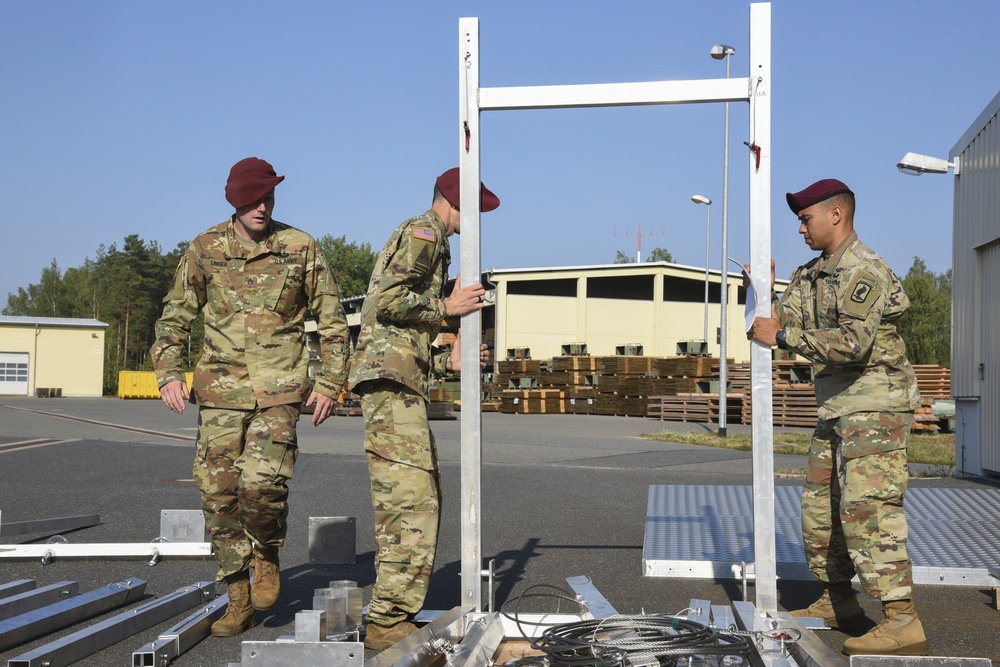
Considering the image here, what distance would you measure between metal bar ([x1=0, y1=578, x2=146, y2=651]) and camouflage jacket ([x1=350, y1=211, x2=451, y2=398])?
5.78ft

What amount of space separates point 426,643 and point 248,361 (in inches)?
70.8

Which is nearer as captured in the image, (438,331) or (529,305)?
(438,331)

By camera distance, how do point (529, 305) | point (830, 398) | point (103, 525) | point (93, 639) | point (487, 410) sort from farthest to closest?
point (529, 305)
point (487, 410)
point (103, 525)
point (830, 398)
point (93, 639)

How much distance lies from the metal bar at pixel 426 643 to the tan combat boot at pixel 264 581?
3.49 feet

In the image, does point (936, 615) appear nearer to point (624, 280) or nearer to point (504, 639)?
point (504, 639)

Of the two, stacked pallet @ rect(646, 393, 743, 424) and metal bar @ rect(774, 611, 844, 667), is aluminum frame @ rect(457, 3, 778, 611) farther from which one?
stacked pallet @ rect(646, 393, 743, 424)

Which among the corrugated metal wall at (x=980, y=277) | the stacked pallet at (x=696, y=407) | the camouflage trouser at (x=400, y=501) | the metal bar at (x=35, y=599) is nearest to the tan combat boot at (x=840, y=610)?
the camouflage trouser at (x=400, y=501)

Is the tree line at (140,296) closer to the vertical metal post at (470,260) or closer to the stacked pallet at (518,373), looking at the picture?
the stacked pallet at (518,373)

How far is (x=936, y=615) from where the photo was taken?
5.36m

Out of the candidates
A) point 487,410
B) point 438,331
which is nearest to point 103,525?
point 438,331

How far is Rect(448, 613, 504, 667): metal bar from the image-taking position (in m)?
3.83

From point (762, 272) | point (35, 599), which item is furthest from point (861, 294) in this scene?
point (35, 599)

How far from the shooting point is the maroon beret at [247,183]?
199 inches

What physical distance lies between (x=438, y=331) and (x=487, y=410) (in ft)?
129
